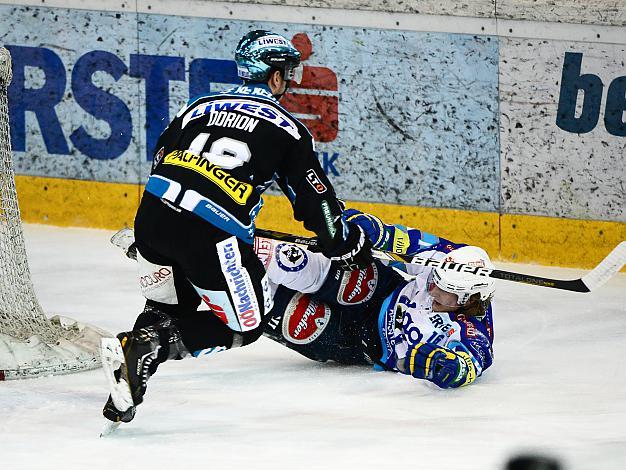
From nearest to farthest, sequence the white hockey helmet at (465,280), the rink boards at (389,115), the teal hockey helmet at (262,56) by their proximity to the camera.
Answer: the teal hockey helmet at (262,56)
the white hockey helmet at (465,280)
the rink boards at (389,115)

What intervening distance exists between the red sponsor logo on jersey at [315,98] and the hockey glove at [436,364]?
2475 millimetres

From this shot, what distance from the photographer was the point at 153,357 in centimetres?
348

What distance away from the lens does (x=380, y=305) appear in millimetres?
4297

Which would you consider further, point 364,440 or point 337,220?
point 337,220

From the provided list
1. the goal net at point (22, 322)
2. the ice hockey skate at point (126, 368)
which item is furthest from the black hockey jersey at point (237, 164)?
the goal net at point (22, 322)

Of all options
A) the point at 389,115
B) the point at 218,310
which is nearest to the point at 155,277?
the point at 218,310

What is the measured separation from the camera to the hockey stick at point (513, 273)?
4070 millimetres

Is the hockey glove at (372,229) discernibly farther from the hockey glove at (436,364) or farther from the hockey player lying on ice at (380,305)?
the hockey glove at (436,364)

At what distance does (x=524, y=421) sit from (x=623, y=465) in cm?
52

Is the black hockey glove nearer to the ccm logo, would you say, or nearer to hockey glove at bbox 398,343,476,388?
hockey glove at bbox 398,343,476,388

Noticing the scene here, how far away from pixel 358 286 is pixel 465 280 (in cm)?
40

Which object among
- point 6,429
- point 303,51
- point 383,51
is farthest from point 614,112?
point 6,429

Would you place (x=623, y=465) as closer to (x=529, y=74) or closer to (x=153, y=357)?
(x=153, y=357)

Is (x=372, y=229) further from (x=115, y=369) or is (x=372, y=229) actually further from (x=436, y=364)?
(x=115, y=369)
